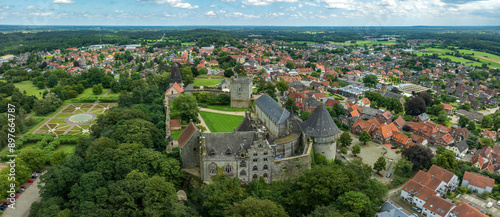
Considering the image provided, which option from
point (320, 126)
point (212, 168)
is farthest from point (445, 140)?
point (212, 168)

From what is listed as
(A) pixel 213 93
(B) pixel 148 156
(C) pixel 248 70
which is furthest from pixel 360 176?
(C) pixel 248 70

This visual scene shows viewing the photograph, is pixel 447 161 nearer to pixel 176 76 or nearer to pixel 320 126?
pixel 320 126

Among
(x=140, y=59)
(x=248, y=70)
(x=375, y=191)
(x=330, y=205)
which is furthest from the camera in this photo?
(x=140, y=59)

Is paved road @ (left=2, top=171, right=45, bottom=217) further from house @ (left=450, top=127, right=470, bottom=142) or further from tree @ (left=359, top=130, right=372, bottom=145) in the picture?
house @ (left=450, top=127, right=470, bottom=142)

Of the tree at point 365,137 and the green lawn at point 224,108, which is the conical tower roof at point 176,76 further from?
the tree at point 365,137

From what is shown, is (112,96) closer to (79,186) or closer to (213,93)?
(213,93)

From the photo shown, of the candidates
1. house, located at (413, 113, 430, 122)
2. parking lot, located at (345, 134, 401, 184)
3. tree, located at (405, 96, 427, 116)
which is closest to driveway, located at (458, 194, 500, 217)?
parking lot, located at (345, 134, 401, 184)

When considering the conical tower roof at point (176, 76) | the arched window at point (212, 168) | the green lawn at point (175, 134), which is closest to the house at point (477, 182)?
the arched window at point (212, 168)
